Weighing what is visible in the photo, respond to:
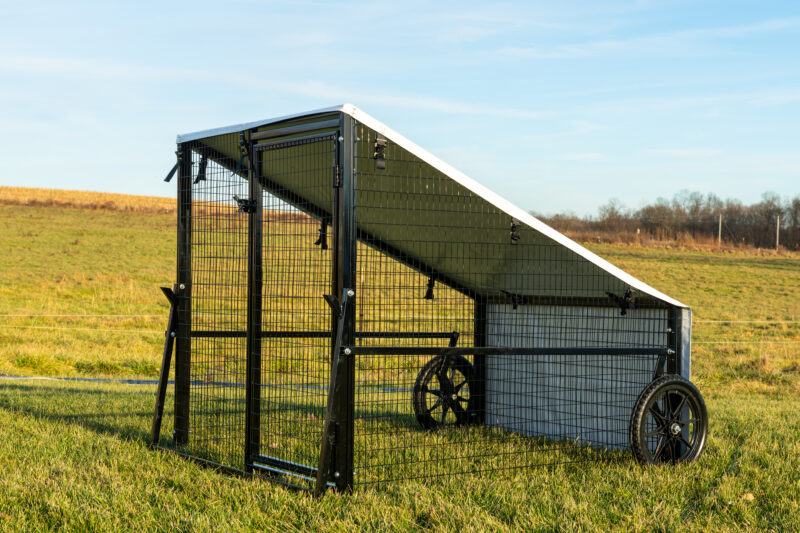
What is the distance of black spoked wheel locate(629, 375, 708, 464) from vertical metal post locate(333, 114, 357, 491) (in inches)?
82.6

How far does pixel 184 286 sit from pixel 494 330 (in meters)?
2.97

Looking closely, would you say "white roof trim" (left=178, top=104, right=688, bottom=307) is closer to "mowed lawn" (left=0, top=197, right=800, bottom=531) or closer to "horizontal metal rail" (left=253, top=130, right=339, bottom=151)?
"horizontal metal rail" (left=253, top=130, right=339, bottom=151)

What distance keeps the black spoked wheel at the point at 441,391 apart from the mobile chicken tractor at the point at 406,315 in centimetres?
2

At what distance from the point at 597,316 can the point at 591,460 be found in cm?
123

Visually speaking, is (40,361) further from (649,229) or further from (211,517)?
(649,229)

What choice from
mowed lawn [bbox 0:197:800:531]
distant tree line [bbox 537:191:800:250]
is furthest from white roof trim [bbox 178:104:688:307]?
distant tree line [bbox 537:191:800:250]

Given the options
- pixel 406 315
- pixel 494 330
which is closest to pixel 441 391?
pixel 494 330

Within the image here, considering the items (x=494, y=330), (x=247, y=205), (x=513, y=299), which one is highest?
(x=247, y=205)

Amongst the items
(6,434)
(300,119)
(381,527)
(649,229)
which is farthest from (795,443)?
(649,229)

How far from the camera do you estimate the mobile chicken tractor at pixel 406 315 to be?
485 centimetres

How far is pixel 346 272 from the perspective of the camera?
4.65 metres

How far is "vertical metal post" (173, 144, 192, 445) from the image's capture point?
20.9 ft

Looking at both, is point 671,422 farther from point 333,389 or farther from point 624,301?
point 333,389

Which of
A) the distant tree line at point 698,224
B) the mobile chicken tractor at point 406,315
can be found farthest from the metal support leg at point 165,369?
the distant tree line at point 698,224
